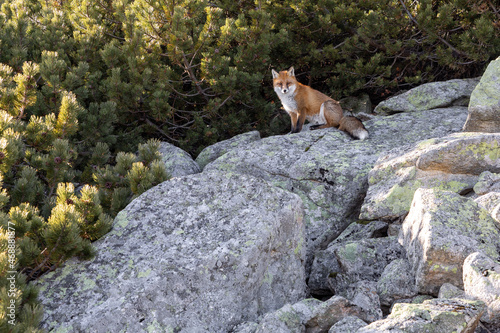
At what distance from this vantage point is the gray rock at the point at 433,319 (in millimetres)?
3047

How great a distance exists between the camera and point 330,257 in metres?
5.01

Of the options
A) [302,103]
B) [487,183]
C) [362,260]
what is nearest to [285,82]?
[302,103]

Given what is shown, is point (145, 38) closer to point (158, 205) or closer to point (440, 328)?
point (158, 205)

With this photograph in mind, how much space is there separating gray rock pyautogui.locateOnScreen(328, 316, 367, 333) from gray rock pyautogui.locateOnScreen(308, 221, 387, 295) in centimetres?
114

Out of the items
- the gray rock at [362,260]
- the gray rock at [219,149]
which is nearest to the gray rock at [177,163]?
the gray rock at [219,149]

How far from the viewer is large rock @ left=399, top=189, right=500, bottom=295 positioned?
3861mm

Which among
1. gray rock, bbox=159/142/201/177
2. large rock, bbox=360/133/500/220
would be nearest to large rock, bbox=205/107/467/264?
gray rock, bbox=159/142/201/177

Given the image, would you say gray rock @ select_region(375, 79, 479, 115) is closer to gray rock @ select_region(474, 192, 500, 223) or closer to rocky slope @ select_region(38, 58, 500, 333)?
rocky slope @ select_region(38, 58, 500, 333)

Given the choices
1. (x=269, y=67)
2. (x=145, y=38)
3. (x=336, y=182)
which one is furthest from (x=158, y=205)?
(x=269, y=67)

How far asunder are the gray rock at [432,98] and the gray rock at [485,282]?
570 centimetres

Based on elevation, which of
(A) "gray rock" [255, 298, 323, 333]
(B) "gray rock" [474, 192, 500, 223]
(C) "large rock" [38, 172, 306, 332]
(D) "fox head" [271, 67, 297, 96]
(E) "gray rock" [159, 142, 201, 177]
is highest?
(D) "fox head" [271, 67, 297, 96]

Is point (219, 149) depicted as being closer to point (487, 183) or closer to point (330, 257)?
point (330, 257)

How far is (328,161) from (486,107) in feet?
8.06

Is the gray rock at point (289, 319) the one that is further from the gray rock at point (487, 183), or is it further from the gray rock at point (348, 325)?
the gray rock at point (487, 183)
